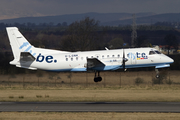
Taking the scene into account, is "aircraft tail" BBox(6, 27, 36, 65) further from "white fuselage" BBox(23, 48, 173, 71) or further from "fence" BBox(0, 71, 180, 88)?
"fence" BBox(0, 71, 180, 88)

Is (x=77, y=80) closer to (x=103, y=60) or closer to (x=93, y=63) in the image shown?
(x=93, y=63)

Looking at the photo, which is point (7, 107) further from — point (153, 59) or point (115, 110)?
point (153, 59)

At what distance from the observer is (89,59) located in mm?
37281

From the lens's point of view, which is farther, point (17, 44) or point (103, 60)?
point (17, 44)

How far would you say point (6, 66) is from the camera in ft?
182

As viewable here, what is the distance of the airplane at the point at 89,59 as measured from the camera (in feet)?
125

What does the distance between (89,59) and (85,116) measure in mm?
15207

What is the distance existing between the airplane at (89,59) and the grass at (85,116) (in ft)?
48.2

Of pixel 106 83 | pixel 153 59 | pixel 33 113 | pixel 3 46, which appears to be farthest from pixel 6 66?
pixel 3 46

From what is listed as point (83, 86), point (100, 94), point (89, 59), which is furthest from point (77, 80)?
point (100, 94)

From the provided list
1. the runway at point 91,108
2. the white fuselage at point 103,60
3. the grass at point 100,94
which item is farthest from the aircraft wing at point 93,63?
the runway at point 91,108

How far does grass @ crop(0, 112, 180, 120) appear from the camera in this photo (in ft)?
72.5

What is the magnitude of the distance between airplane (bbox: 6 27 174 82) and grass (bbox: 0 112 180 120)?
14.7 metres

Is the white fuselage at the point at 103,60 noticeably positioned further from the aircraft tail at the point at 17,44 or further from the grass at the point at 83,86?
the grass at the point at 83,86
